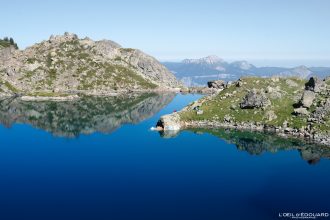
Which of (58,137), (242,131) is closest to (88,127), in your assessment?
(58,137)

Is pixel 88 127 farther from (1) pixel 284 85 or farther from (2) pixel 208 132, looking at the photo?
(1) pixel 284 85

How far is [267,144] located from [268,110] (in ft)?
97.2

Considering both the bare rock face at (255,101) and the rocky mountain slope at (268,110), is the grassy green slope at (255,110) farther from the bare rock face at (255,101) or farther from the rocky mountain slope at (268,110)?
the bare rock face at (255,101)

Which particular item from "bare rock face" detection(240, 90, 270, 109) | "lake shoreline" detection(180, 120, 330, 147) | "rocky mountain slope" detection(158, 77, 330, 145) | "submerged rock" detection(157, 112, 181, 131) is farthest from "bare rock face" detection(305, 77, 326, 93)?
"submerged rock" detection(157, 112, 181, 131)

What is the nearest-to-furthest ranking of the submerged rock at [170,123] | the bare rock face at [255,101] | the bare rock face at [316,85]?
the submerged rock at [170,123]
the bare rock face at [255,101]
the bare rock face at [316,85]

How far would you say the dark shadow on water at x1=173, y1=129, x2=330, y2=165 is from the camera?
130750 millimetres

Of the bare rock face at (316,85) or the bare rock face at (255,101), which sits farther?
the bare rock face at (316,85)

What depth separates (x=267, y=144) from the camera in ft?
475

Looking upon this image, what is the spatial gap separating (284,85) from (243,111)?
115 ft

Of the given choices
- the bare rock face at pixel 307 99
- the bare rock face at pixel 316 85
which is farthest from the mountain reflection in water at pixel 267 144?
the bare rock face at pixel 316 85

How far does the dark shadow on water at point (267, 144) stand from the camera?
131 metres

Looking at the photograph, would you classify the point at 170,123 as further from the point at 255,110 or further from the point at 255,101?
the point at 255,101

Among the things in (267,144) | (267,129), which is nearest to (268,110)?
(267,129)

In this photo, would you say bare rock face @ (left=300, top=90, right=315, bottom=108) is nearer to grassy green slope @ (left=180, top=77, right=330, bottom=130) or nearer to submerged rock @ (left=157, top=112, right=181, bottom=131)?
grassy green slope @ (left=180, top=77, right=330, bottom=130)
